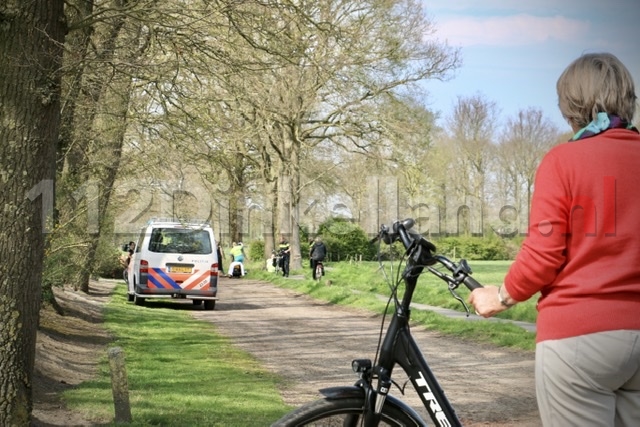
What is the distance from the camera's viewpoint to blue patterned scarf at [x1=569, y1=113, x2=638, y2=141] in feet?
11.5

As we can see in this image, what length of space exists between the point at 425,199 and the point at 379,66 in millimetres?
21301

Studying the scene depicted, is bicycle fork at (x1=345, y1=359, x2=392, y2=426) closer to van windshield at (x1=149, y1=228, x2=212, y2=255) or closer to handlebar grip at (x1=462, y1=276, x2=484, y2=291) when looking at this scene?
handlebar grip at (x1=462, y1=276, x2=484, y2=291)

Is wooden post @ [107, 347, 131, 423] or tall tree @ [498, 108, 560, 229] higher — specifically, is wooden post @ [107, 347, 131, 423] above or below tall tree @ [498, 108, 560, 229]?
below

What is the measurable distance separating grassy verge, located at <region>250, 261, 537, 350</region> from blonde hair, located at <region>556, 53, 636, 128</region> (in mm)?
2446

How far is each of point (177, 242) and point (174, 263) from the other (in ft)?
1.78

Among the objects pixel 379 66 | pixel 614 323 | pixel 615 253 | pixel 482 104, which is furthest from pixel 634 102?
pixel 482 104

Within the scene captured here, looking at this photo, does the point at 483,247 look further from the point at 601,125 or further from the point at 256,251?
the point at 601,125

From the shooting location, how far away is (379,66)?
35.4 metres

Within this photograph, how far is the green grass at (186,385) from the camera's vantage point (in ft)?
29.3

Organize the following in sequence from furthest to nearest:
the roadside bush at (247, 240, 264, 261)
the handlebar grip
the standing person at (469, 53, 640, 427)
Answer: the roadside bush at (247, 240, 264, 261)
the handlebar grip
the standing person at (469, 53, 640, 427)

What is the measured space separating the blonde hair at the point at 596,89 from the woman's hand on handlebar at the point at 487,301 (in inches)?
27.9

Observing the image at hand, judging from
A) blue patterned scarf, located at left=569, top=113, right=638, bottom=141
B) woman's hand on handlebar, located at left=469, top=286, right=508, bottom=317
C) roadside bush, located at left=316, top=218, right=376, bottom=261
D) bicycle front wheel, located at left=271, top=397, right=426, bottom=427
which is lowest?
bicycle front wheel, located at left=271, top=397, right=426, bottom=427

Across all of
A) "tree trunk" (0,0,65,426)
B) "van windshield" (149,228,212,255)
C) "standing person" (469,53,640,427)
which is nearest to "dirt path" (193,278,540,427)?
"van windshield" (149,228,212,255)

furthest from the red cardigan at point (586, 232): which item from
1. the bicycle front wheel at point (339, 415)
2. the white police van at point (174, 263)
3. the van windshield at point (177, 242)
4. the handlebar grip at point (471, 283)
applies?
the van windshield at point (177, 242)
